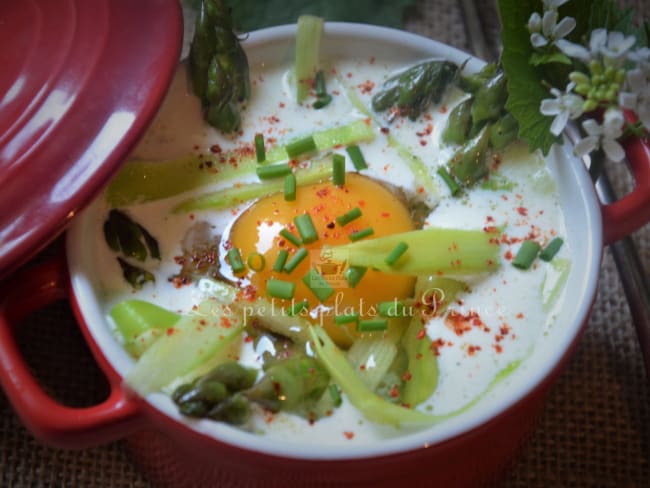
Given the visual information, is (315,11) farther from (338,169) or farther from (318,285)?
(318,285)

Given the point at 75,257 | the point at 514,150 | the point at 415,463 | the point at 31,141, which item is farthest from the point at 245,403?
the point at 514,150

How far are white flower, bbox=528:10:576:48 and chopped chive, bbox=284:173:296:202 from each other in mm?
540

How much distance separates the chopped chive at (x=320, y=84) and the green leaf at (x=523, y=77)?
17.4 inches

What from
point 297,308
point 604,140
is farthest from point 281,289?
point 604,140

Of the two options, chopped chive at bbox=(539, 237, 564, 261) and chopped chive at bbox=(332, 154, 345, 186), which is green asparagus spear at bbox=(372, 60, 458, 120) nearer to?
chopped chive at bbox=(332, 154, 345, 186)

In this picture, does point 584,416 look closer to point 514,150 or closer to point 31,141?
point 514,150

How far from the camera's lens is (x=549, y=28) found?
1.55 m

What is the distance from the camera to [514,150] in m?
1.80

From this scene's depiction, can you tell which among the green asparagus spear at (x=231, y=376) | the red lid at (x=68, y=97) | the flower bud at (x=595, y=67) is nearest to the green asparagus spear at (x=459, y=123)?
the flower bud at (x=595, y=67)

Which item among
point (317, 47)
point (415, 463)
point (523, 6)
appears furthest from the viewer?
point (317, 47)

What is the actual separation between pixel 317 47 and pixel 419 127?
303 millimetres

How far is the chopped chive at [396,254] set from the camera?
61.0 inches

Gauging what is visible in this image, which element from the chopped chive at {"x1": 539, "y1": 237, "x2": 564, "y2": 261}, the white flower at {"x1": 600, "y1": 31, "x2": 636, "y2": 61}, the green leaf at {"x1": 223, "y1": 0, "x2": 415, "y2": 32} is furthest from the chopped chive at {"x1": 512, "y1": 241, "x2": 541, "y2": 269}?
the green leaf at {"x1": 223, "y1": 0, "x2": 415, "y2": 32}

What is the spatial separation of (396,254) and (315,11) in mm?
1055
